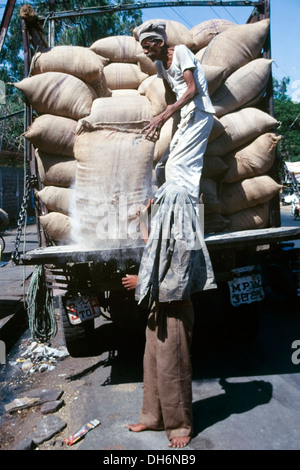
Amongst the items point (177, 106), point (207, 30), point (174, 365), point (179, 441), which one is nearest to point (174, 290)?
point (174, 365)

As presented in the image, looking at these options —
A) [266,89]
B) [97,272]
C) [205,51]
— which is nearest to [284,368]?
[97,272]

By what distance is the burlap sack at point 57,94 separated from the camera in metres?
3.76

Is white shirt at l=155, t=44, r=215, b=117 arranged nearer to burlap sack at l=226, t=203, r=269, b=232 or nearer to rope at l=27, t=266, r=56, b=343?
burlap sack at l=226, t=203, r=269, b=232

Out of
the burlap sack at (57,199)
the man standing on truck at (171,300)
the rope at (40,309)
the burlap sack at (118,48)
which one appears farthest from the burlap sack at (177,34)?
the rope at (40,309)

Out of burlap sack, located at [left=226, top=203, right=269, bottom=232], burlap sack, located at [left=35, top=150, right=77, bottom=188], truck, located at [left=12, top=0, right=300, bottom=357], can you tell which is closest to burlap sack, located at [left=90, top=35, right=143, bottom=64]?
truck, located at [left=12, top=0, right=300, bottom=357]

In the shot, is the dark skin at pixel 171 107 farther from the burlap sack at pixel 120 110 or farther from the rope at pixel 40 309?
the rope at pixel 40 309

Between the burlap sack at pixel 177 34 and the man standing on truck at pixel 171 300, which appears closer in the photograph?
the man standing on truck at pixel 171 300

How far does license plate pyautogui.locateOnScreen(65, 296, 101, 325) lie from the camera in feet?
11.0

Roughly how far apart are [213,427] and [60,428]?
1.01 m

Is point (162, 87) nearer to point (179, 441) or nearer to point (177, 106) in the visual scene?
point (177, 106)

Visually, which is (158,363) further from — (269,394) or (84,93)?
(84,93)

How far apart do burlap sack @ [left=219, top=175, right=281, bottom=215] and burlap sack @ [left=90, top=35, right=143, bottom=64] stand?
2.08 metres

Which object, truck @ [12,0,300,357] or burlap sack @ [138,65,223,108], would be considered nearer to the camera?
truck @ [12,0,300,357]

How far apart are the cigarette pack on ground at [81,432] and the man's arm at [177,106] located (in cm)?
212
